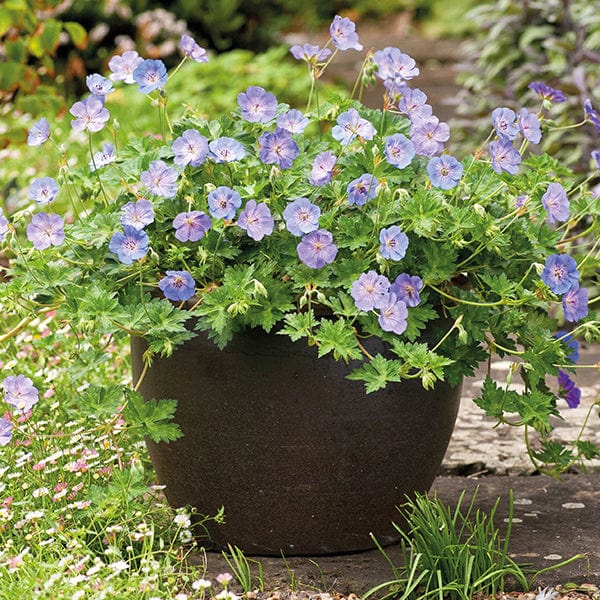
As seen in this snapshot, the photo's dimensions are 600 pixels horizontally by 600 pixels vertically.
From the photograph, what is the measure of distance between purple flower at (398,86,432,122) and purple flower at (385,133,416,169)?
0.12 meters

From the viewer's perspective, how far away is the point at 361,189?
194cm

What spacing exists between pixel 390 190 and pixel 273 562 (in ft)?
2.49

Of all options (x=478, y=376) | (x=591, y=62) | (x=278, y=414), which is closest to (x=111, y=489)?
(x=278, y=414)

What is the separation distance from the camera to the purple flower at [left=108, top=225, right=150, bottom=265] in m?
1.92

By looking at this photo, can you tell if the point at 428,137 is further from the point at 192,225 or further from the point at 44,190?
the point at 44,190

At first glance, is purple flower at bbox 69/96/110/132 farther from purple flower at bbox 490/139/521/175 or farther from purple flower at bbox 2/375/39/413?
purple flower at bbox 490/139/521/175

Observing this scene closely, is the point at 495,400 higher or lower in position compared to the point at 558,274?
lower

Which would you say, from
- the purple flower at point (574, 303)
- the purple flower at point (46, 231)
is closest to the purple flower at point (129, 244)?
the purple flower at point (46, 231)

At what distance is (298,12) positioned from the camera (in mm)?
9672

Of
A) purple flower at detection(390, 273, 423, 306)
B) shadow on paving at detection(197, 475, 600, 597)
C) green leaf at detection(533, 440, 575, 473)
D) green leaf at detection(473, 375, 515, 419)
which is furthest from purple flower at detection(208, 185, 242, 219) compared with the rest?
green leaf at detection(533, 440, 575, 473)

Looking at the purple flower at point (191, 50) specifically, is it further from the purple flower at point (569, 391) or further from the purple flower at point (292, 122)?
the purple flower at point (569, 391)

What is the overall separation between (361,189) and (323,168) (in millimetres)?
82

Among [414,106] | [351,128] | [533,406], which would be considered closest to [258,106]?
[351,128]

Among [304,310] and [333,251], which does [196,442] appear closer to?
[304,310]
